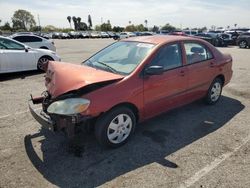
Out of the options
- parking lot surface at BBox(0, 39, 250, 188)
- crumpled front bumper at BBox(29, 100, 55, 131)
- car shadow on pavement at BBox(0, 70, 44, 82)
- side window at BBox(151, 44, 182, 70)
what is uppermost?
side window at BBox(151, 44, 182, 70)

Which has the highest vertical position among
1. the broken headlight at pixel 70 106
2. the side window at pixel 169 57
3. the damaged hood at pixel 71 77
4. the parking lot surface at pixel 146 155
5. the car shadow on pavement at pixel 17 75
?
the side window at pixel 169 57

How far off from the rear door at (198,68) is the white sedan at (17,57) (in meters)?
5.34

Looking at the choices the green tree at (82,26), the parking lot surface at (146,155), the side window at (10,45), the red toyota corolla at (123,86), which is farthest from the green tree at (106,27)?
the parking lot surface at (146,155)

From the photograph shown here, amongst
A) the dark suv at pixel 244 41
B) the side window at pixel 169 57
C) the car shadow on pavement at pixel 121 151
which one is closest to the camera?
the car shadow on pavement at pixel 121 151

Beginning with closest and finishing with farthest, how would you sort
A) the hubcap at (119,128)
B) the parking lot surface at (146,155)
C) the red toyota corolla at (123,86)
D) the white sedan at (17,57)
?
Answer: the parking lot surface at (146,155)
the red toyota corolla at (123,86)
the hubcap at (119,128)
the white sedan at (17,57)

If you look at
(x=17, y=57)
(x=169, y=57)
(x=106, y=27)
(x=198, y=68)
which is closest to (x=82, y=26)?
(x=106, y=27)

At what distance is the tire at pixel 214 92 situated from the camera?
5606 millimetres

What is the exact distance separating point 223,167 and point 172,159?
67 cm

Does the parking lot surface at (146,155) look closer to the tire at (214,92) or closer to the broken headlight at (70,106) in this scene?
the tire at (214,92)

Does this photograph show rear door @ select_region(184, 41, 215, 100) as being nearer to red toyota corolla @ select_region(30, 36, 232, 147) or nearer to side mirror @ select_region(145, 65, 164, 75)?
red toyota corolla @ select_region(30, 36, 232, 147)

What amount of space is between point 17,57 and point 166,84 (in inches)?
260

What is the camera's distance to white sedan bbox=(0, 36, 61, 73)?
877cm

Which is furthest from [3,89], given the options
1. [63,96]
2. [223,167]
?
[223,167]

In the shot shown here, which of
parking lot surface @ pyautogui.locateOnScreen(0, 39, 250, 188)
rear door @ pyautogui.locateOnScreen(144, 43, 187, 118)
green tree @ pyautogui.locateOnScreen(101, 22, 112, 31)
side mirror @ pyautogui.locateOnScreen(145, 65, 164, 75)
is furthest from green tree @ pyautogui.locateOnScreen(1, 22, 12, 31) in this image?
side mirror @ pyautogui.locateOnScreen(145, 65, 164, 75)
